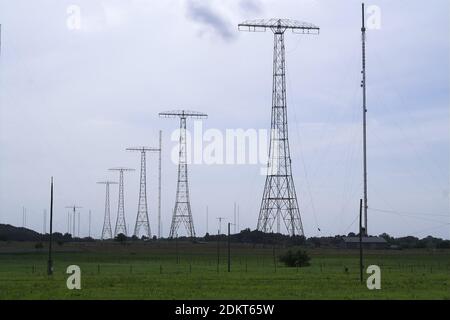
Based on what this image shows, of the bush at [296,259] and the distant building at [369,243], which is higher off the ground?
the distant building at [369,243]

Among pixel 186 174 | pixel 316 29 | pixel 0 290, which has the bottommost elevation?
pixel 0 290

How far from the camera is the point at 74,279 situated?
47.2m

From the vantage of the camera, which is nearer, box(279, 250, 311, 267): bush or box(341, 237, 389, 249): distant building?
box(279, 250, 311, 267): bush

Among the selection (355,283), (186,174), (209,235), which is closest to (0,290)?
(355,283)

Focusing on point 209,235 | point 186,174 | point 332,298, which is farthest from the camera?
point 209,235

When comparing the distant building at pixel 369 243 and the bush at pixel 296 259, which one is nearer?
the bush at pixel 296 259

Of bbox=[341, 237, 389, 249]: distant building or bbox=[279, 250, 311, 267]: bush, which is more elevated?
bbox=[341, 237, 389, 249]: distant building

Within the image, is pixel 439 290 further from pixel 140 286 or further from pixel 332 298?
pixel 140 286

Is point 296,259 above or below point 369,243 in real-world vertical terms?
below

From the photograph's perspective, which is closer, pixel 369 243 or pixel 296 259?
pixel 296 259
